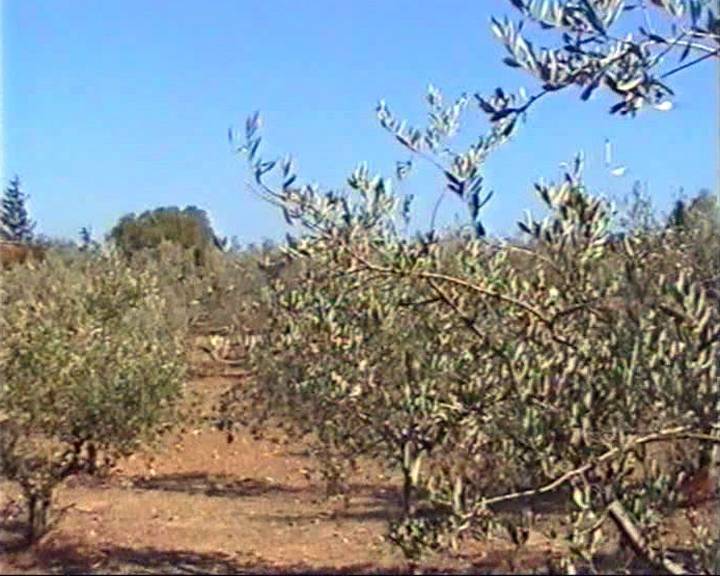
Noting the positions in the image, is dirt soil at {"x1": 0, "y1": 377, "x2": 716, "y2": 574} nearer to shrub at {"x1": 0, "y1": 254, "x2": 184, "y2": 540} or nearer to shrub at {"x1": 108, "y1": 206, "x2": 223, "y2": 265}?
shrub at {"x1": 0, "y1": 254, "x2": 184, "y2": 540}

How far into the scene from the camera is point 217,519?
9766 mm

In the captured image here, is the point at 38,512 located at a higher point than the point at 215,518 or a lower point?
higher

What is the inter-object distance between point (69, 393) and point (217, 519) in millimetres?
1814

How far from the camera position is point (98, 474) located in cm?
1152

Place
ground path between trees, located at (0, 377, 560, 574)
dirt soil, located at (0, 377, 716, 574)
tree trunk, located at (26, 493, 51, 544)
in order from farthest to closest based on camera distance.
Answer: tree trunk, located at (26, 493, 51, 544) < ground path between trees, located at (0, 377, 560, 574) < dirt soil, located at (0, 377, 716, 574)

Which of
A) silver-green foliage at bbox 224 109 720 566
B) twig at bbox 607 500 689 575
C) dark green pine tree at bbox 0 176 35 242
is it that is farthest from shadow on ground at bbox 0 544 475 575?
dark green pine tree at bbox 0 176 35 242

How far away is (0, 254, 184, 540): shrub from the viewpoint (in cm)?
843

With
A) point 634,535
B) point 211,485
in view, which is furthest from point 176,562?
point 211,485

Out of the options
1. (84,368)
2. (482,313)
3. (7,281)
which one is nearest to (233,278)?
(7,281)

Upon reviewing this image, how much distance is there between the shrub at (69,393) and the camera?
27.7ft

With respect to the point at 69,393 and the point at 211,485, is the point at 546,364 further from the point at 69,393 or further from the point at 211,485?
the point at 211,485

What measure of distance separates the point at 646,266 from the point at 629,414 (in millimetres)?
637

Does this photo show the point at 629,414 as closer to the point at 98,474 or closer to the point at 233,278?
the point at 98,474

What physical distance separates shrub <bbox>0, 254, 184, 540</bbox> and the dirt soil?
0.39 m
